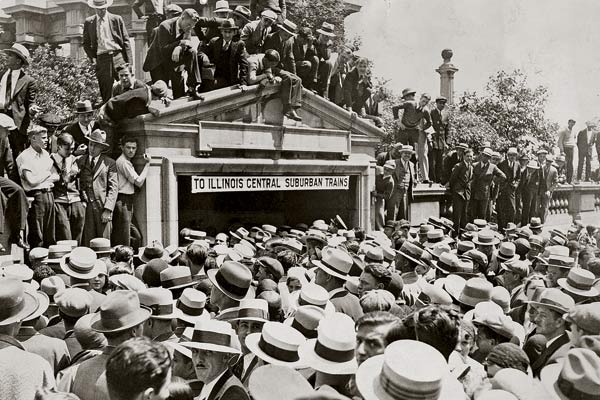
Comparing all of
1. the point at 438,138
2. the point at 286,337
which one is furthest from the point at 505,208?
the point at 286,337

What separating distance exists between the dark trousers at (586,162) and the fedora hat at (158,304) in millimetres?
21937

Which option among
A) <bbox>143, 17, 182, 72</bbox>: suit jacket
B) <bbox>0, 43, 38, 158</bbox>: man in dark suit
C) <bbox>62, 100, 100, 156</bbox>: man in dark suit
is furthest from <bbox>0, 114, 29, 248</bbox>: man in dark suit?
<bbox>143, 17, 182, 72</bbox>: suit jacket

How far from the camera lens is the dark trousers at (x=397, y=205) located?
16812 millimetres

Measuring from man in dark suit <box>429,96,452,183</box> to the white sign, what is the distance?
3813 millimetres

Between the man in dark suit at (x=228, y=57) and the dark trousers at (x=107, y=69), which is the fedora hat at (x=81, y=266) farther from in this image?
the man in dark suit at (x=228, y=57)

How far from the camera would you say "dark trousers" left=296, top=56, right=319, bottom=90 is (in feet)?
50.1

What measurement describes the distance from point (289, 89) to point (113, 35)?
12.6ft

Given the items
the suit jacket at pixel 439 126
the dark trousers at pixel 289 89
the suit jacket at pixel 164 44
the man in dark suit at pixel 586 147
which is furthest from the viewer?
the man in dark suit at pixel 586 147

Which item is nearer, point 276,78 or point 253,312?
point 253,312

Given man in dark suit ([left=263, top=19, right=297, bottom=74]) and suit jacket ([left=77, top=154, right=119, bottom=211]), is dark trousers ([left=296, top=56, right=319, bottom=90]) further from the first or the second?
suit jacket ([left=77, top=154, right=119, bottom=211])

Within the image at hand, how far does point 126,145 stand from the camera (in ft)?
38.1

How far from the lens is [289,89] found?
565 inches

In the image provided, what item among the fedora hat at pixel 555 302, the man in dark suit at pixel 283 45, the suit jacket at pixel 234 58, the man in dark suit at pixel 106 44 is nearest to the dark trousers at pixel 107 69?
the man in dark suit at pixel 106 44

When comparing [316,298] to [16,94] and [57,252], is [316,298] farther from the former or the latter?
[16,94]
